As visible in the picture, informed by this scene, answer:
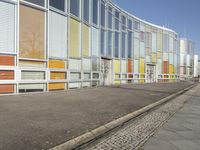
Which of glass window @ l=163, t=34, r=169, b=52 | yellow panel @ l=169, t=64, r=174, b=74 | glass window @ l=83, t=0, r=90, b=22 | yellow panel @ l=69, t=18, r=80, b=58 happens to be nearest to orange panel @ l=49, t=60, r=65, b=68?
yellow panel @ l=69, t=18, r=80, b=58

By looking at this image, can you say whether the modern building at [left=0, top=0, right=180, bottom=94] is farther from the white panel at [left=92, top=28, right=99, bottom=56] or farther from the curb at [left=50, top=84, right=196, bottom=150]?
the curb at [left=50, top=84, right=196, bottom=150]

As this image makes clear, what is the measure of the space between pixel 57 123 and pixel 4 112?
89.5 inches

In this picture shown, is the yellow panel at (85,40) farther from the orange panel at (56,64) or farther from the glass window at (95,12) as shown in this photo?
the orange panel at (56,64)

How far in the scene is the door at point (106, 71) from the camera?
2719 cm

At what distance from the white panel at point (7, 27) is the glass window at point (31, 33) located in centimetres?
47

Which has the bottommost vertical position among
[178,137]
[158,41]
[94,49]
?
[178,137]

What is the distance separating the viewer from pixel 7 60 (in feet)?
46.8

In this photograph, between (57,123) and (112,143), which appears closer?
(112,143)

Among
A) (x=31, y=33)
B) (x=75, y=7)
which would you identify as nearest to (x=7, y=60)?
(x=31, y=33)

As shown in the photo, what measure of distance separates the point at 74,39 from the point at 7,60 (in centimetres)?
662

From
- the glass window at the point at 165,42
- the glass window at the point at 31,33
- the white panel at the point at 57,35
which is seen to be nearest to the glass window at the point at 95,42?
the white panel at the point at 57,35

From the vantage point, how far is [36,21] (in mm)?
15852

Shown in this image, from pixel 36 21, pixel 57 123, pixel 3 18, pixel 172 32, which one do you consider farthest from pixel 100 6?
pixel 172 32

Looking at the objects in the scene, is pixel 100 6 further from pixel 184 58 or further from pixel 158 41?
pixel 184 58
